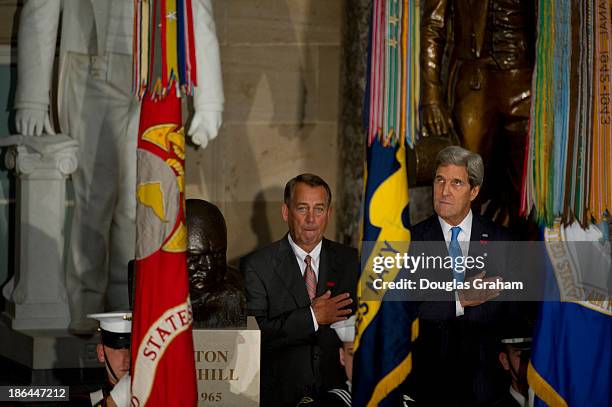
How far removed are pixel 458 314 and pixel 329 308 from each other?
0.49 metres

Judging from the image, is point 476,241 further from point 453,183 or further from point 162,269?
Answer: point 162,269

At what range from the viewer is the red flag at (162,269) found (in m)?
3.80

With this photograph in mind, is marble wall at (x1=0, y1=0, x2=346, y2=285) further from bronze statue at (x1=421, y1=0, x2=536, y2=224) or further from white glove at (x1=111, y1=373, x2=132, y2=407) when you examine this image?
white glove at (x1=111, y1=373, x2=132, y2=407)

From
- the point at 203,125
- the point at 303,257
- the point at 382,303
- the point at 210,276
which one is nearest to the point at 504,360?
the point at 382,303

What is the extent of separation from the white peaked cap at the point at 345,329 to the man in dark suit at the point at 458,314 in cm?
27

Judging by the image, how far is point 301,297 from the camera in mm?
4266

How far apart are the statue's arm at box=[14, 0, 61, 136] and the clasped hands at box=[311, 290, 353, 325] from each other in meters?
2.20

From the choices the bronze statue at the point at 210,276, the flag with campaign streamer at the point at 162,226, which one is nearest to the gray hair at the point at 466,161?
the bronze statue at the point at 210,276

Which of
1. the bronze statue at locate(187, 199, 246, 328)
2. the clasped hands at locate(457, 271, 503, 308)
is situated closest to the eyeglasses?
the clasped hands at locate(457, 271, 503, 308)

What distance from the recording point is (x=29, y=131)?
18.6 feet

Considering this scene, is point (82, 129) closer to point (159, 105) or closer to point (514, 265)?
point (159, 105)

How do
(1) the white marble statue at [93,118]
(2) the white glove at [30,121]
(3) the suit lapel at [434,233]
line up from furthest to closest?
(1) the white marble statue at [93,118] → (2) the white glove at [30,121] → (3) the suit lapel at [434,233]

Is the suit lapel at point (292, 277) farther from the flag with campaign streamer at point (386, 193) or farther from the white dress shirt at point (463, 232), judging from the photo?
the white dress shirt at point (463, 232)

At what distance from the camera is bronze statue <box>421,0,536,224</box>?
5.16 meters
